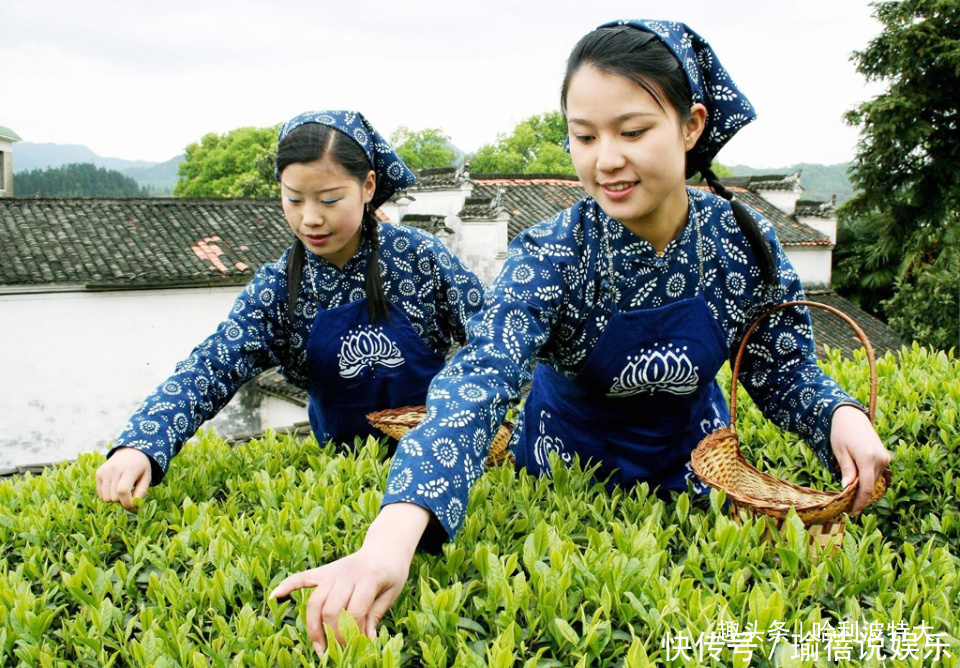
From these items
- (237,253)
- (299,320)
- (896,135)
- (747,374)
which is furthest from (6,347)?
(896,135)

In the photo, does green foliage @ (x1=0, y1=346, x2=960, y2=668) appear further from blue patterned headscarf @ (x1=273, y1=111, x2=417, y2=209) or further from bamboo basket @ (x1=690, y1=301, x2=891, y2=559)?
blue patterned headscarf @ (x1=273, y1=111, x2=417, y2=209)

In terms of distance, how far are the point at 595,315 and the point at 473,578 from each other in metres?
0.64

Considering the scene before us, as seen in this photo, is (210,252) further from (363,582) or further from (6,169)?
(363,582)

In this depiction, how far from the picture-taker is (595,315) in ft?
5.77

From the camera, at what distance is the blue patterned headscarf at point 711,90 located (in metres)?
1.63

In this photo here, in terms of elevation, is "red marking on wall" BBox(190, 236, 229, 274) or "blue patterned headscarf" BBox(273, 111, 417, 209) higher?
"blue patterned headscarf" BBox(273, 111, 417, 209)

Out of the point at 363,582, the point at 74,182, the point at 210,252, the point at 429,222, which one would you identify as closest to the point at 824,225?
the point at 429,222

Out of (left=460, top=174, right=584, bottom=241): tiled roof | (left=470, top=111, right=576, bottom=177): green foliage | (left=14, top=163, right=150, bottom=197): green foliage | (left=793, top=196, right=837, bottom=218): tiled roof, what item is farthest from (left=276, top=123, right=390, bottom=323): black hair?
(left=14, top=163, right=150, bottom=197): green foliage

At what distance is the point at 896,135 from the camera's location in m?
17.6

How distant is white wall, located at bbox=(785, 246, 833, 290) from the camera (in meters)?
23.0

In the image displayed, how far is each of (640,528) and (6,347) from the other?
15.9 metres

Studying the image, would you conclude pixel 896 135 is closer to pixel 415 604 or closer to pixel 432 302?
pixel 432 302

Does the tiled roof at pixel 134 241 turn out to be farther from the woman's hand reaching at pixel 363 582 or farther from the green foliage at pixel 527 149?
the green foliage at pixel 527 149

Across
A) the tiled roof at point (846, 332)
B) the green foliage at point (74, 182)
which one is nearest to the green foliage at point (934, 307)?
the tiled roof at point (846, 332)
